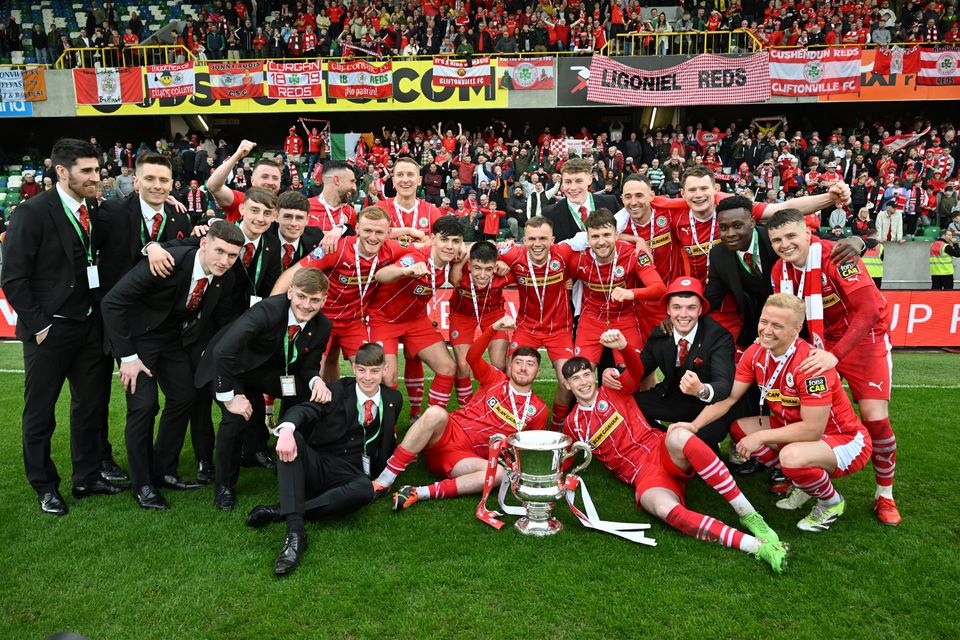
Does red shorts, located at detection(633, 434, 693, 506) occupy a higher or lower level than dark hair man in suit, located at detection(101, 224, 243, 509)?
lower

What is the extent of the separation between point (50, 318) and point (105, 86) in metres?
19.8

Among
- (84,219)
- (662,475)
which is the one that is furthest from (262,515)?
(662,475)

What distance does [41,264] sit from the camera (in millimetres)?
4367

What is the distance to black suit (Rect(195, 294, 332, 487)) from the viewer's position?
4324 mm

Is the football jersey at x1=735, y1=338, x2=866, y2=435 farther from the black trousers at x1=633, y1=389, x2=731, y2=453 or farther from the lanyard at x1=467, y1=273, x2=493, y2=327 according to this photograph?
the lanyard at x1=467, y1=273, x2=493, y2=327

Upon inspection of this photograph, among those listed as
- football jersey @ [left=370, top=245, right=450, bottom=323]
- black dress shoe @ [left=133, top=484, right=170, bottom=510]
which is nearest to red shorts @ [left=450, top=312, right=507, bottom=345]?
football jersey @ [left=370, top=245, right=450, bottom=323]

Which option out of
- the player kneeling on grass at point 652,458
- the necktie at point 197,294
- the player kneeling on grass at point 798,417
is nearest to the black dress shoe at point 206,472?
the necktie at point 197,294

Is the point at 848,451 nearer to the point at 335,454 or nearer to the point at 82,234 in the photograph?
the point at 335,454

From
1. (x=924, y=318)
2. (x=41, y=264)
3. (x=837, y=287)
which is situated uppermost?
(x=41, y=264)

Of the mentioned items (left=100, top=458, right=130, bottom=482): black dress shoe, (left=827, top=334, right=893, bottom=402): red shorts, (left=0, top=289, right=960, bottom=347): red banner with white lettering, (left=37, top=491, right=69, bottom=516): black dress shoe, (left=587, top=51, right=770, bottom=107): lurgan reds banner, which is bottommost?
(left=0, top=289, right=960, bottom=347): red banner with white lettering

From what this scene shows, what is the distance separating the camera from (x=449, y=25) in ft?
76.1

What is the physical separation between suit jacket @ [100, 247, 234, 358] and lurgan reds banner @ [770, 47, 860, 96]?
18.8m

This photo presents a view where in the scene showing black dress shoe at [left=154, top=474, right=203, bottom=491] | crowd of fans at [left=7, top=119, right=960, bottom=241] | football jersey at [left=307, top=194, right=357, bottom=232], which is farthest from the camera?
crowd of fans at [left=7, top=119, right=960, bottom=241]

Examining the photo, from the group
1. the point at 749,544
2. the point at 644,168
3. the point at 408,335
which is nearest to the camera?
the point at 749,544
